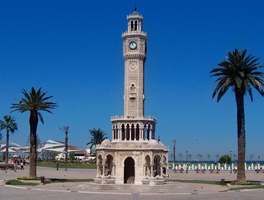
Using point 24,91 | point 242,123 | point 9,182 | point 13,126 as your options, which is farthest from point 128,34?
point 13,126

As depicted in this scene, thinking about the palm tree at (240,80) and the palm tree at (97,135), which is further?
the palm tree at (97,135)

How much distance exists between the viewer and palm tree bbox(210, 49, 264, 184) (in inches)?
1567

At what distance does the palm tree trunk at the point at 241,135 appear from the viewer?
39156 millimetres

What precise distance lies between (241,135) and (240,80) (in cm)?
632

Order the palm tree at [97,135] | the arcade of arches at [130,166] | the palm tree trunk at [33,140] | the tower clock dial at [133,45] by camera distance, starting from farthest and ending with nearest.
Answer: the palm tree at [97,135], the tower clock dial at [133,45], the palm tree trunk at [33,140], the arcade of arches at [130,166]

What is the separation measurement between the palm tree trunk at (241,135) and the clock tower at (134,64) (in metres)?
14.0

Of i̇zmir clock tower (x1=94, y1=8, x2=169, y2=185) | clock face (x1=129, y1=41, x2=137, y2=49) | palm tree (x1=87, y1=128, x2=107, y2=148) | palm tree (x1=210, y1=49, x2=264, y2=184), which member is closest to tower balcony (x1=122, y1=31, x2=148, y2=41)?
i̇zmir clock tower (x1=94, y1=8, x2=169, y2=185)

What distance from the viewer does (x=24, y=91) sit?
4831cm

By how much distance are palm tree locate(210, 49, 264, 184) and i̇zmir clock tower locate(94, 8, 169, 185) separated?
10.3m

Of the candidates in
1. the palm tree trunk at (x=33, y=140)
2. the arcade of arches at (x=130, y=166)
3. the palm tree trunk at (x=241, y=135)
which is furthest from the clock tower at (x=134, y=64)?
the palm tree trunk at (x=241, y=135)

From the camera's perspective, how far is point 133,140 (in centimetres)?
4738

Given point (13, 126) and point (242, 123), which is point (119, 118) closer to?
point (242, 123)

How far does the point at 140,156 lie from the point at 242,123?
534 inches

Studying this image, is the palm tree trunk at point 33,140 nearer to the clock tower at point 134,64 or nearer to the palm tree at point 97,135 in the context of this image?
the clock tower at point 134,64
